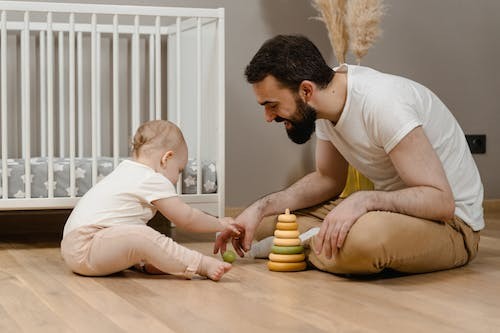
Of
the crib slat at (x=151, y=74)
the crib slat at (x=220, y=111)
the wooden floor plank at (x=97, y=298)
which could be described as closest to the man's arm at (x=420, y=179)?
the wooden floor plank at (x=97, y=298)

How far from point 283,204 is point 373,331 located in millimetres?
965

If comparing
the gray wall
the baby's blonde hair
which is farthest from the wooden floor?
the gray wall

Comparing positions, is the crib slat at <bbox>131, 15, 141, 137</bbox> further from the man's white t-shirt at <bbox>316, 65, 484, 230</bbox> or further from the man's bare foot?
the man's bare foot

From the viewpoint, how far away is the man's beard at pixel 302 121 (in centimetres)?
209

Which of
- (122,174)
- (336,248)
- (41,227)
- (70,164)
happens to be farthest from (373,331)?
(41,227)

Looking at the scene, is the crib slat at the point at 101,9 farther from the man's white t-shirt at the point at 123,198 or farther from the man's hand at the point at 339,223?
the man's hand at the point at 339,223

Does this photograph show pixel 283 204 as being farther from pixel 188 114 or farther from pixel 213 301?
pixel 188 114

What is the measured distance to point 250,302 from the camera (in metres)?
1.77

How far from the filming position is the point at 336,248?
2004 mm

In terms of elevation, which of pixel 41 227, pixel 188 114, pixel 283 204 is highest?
pixel 188 114

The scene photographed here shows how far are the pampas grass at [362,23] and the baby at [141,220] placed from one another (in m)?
1.33

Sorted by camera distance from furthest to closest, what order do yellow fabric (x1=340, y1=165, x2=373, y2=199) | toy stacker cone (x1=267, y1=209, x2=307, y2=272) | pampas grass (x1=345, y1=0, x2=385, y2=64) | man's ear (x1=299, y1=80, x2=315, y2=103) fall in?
pampas grass (x1=345, y1=0, x2=385, y2=64) → yellow fabric (x1=340, y1=165, x2=373, y2=199) → toy stacker cone (x1=267, y1=209, x2=307, y2=272) → man's ear (x1=299, y1=80, x2=315, y2=103)

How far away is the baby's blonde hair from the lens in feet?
7.34

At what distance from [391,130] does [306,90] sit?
239mm
